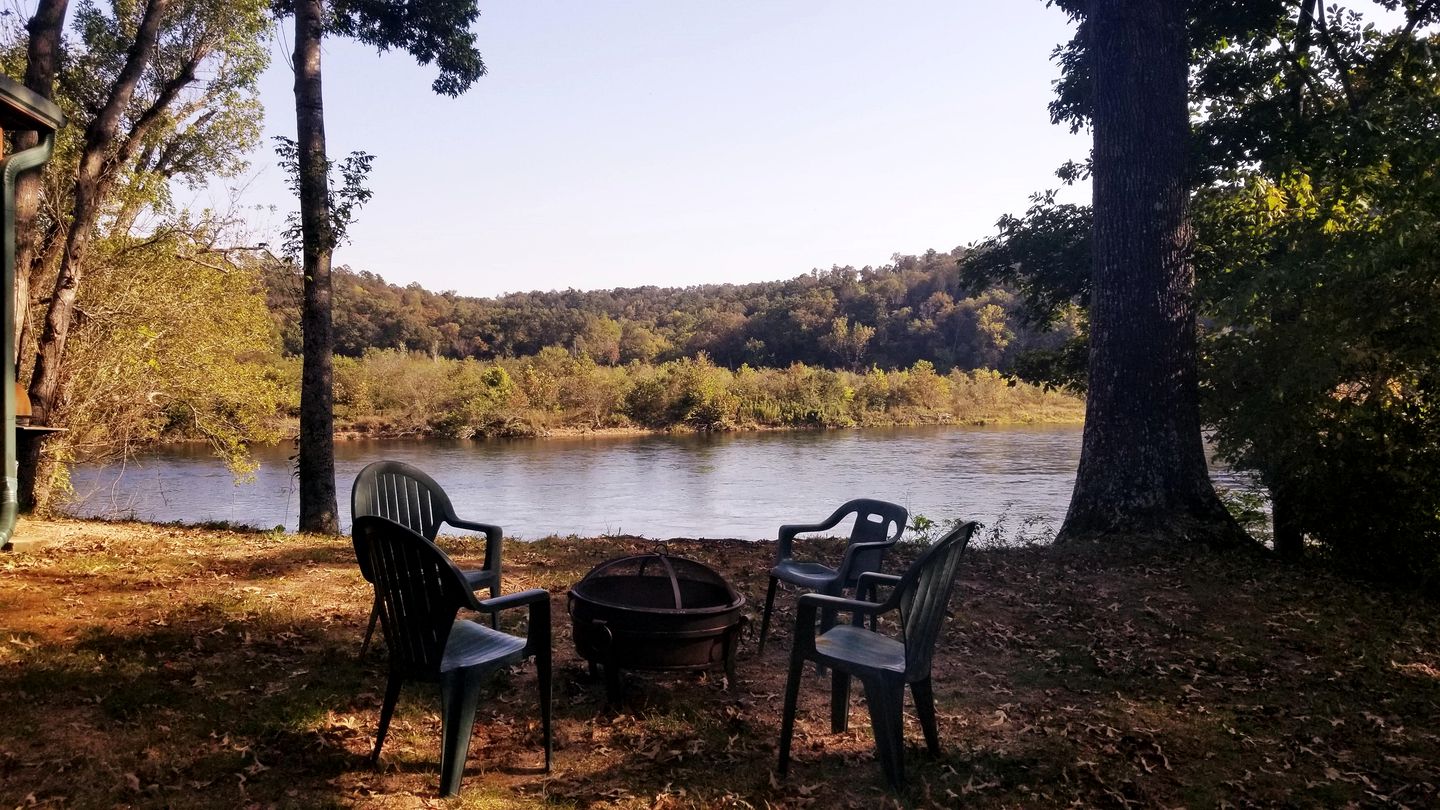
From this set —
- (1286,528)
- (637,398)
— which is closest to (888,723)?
(1286,528)

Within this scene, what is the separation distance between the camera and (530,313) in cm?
5631

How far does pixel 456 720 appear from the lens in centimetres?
295

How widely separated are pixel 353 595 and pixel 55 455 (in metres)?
7.40

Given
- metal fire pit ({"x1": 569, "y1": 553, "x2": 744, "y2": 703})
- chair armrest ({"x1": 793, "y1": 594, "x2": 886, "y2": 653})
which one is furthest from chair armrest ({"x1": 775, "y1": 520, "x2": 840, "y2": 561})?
chair armrest ({"x1": 793, "y1": 594, "x2": 886, "y2": 653})

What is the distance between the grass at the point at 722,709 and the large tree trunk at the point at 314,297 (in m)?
2.36

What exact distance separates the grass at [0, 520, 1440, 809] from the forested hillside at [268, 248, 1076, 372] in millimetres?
41335

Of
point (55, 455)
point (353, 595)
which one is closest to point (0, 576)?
point (353, 595)

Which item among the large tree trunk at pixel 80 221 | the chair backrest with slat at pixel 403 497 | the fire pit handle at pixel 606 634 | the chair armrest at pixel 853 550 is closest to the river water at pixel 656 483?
the large tree trunk at pixel 80 221

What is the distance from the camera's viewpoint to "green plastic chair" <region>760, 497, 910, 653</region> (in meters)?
4.18

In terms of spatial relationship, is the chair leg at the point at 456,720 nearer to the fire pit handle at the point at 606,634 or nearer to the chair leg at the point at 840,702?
→ the fire pit handle at the point at 606,634

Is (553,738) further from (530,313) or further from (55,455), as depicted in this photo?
(530,313)

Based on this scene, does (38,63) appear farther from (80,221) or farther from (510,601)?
(510,601)

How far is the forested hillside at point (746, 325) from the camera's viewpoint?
49.2m

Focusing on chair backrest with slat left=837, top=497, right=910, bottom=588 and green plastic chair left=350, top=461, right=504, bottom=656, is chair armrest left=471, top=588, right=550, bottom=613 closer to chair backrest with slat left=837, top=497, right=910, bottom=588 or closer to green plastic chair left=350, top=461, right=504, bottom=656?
green plastic chair left=350, top=461, right=504, bottom=656
